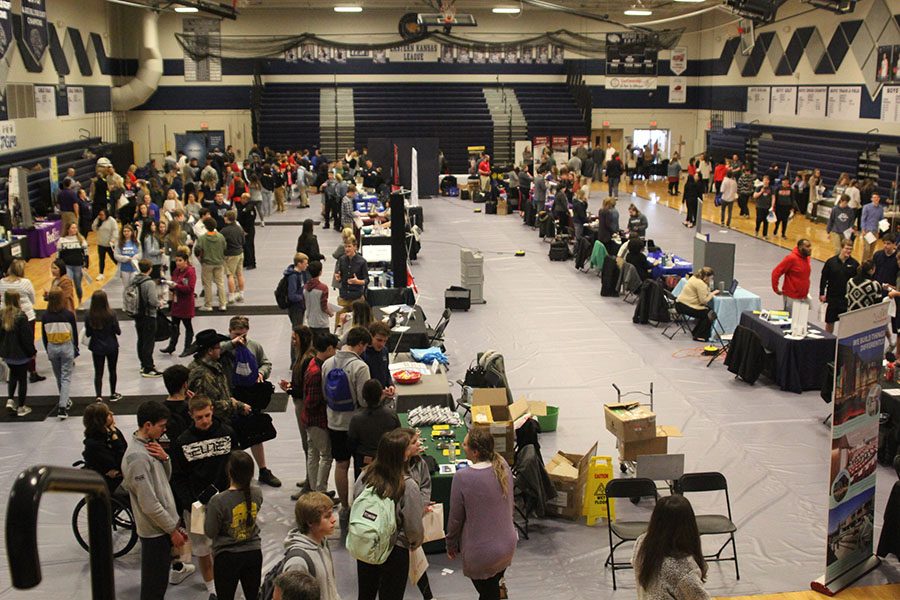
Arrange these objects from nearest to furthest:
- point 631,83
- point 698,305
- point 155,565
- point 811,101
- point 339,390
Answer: point 155,565, point 339,390, point 698,305, point 811,101, point 631,83

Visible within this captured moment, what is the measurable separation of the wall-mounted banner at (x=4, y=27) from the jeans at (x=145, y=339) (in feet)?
29.2

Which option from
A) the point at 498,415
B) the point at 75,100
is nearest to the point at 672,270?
the point at 498,415

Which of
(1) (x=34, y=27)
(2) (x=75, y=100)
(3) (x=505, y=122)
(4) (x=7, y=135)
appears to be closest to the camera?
(4) (x=7, y=135)

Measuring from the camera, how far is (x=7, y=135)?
20.8 meters

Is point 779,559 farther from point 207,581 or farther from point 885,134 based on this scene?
point 885,134

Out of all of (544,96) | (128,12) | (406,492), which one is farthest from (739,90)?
(406,492)

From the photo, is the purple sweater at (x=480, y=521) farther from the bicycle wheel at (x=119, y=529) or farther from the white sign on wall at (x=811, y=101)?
the white sign on wall at (x=811, y=101)

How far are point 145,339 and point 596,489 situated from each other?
5.58 meters

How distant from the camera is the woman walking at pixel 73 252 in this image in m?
13.0

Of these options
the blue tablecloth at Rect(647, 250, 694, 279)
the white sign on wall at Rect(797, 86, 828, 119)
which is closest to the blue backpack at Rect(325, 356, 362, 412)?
the blue tablecloth at Rect(647, 250, 694, 279)

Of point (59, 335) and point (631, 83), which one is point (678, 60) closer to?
point (631, 83)

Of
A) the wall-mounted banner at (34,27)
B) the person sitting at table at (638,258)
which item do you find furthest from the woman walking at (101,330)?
the wall-mounted banner at (34,27)

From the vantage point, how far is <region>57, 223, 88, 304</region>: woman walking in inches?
510

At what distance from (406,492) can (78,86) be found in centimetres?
2580
